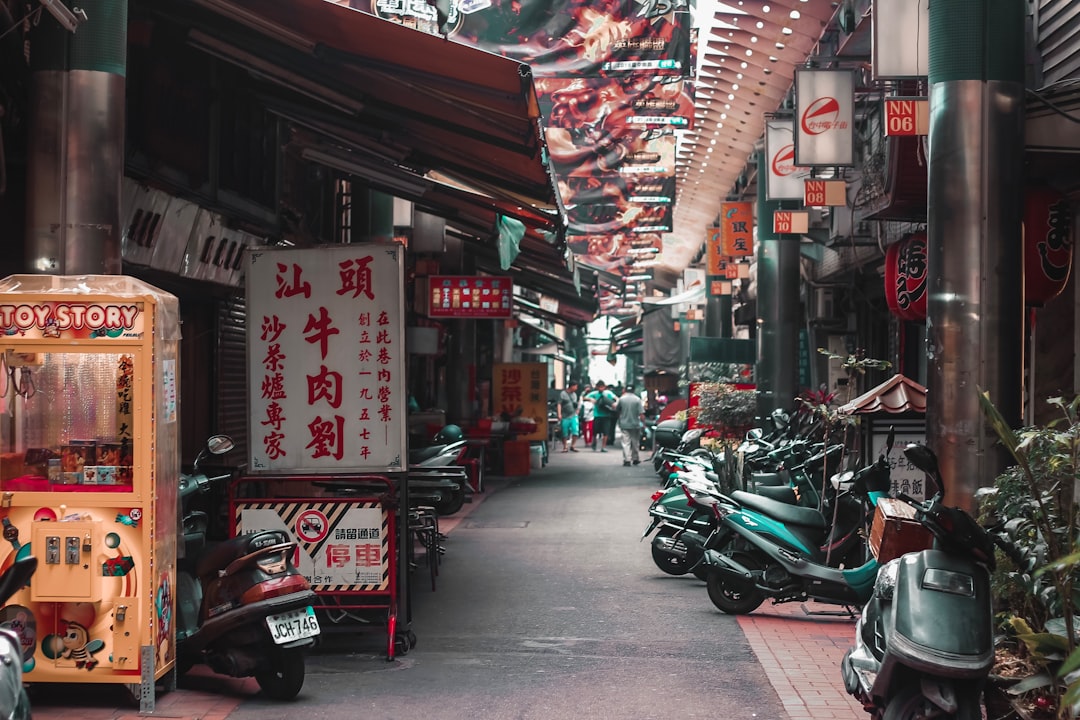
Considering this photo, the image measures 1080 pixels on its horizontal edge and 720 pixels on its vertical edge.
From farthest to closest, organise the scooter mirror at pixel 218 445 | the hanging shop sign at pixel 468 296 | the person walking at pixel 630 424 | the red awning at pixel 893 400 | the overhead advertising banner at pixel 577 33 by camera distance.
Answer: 1. the person walking at pixel 630 424
2. the hanging shop sign at pixel 468 296
3. the overhead advertising banner at pixel 577 33
4. the red awning at pixel 893 400
5. the scooter mirror at pixel 218 445

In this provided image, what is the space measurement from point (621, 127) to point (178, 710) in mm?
13877

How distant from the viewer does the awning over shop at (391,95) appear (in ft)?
26.2

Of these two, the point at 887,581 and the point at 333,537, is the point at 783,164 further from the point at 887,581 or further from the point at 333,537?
the point at 887,581

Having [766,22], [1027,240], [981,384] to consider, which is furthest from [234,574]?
[766,22]

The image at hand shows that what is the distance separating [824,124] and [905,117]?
4.78 metres

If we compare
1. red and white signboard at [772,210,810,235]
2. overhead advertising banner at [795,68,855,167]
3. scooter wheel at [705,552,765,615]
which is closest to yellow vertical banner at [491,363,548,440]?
red and white signboard at [772,210,810,235]

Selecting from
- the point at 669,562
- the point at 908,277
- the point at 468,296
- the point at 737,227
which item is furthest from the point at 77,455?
the point at 737,227

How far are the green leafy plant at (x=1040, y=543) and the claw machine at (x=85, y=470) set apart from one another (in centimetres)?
413

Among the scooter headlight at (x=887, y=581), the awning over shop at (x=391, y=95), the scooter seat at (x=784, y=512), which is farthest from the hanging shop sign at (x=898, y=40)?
the scooter headlight at (x=887, y=581)

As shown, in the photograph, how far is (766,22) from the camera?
17.3 m

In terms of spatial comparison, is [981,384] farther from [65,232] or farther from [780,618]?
[65,232]

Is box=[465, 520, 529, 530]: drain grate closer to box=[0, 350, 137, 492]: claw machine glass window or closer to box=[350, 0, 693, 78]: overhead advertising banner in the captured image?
box=[350, 0, 693, 78]: overhead advertising banner

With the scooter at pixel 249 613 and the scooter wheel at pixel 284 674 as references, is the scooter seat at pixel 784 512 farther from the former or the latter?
the scooter wheel at pixel 284 674

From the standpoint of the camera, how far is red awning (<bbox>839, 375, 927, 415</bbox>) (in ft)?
32.5
